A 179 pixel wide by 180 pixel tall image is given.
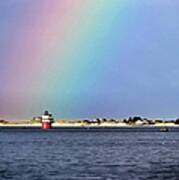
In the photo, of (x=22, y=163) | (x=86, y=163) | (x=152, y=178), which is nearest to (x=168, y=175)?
(x=152, y=178)

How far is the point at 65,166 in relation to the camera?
3071 inches

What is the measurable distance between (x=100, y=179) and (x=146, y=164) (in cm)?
2039

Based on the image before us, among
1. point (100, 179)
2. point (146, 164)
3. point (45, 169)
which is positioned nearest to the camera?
point (100, 179)

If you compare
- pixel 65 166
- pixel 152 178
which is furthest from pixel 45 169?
pixel 152 178

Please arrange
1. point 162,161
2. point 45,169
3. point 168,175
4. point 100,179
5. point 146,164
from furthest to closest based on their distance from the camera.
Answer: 1. point 162,161
2. point 146,164
3. point 45,169
4. point 168,175
5. point 100,179

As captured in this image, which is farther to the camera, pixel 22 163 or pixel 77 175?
pixel 22 163

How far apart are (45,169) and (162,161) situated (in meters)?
19.3

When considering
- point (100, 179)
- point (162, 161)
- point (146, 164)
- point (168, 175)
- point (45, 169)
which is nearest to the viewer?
point (100, 179)

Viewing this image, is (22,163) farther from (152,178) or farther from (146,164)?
(152,178)

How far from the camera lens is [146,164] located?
80.8 meters

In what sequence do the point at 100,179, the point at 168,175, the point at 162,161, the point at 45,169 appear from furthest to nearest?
the point at 162,161 < the point at 45,169 < the point at 168,175 < the point at 100,179

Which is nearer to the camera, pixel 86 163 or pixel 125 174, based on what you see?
pixel 125 174

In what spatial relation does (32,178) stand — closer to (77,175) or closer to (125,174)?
(77,175)

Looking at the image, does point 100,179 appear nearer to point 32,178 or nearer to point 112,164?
point 32,178
